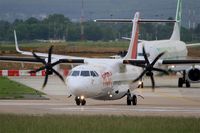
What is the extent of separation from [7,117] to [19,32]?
164267mm

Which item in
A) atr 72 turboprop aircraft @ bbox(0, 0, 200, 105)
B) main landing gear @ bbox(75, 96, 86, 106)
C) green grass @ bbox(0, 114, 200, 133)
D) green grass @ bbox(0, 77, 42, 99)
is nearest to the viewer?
green grass @ bbox(0, 114, 200, 133)

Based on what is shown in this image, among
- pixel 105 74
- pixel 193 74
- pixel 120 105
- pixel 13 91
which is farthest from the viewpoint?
pixel 193 74

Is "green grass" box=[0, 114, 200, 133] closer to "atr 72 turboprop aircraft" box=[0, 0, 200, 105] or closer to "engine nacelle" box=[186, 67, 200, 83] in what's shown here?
"atr 72 turboprop aircraft" box=[0, 0, 200, 105]

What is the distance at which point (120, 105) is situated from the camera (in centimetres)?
4666

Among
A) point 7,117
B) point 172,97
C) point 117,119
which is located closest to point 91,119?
point 117,119

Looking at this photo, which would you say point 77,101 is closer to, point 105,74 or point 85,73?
point 85,73

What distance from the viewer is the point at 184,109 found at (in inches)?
1681

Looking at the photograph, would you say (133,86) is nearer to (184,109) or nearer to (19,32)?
(184,109)

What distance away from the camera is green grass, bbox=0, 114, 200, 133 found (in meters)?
31.3

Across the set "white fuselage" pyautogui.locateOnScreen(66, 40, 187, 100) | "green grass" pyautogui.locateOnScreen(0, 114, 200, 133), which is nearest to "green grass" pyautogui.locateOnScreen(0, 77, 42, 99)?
"white fuselage" pyautogui.locateOnScreen(66, 40, 187, 100)

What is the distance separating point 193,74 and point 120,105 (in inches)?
932

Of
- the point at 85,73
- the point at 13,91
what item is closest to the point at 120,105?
the point at 85,73

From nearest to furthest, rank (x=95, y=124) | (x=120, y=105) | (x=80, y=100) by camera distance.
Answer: (x=95, y=124)
(x=80, y=100)
(x=120, y=105)

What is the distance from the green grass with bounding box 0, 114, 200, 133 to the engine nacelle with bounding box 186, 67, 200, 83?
1324 inches
